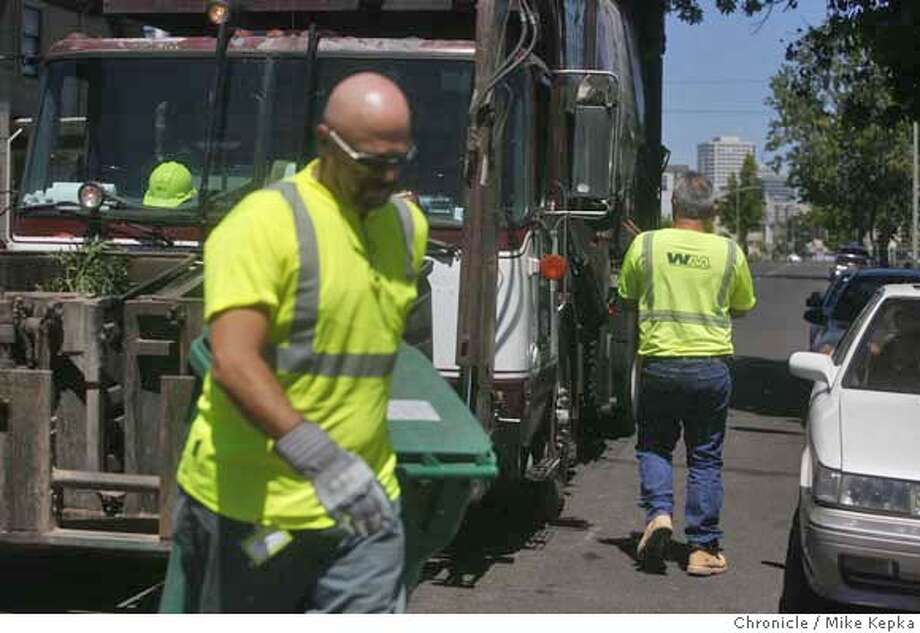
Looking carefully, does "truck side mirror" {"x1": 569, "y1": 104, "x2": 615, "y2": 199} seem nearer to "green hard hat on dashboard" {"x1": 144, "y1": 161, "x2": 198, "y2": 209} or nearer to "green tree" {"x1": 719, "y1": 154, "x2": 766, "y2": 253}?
"green hard hat on dashboard" {"x1": 144, "y1": 161, "x2": 198, "y2": 209}

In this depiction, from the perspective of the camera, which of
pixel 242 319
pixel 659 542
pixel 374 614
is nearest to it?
pixel 242 319

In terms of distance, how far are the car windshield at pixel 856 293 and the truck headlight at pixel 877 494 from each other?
890 cm

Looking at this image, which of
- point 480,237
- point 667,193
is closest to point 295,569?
point 480,237

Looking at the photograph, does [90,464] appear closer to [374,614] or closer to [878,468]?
[374,614]

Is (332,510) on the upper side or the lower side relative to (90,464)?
upper

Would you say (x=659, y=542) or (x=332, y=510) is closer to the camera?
(x=332, y=510)

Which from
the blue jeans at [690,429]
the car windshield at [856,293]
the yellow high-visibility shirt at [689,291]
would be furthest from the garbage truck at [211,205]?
the car windshield at [856,293]

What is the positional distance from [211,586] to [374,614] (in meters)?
0.39

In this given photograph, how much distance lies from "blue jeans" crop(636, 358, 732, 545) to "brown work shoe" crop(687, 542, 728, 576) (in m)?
0.04

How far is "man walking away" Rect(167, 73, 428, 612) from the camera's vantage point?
10.1 feet

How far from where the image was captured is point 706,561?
22.9ft

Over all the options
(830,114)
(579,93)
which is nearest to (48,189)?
(579,93)

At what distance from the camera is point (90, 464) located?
Answer: 16.1 feet

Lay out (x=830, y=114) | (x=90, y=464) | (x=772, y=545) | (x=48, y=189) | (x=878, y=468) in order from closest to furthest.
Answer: (x=90, y=464) < (x=878, y=468) < (x=48, y=189) < (x=772, y=545) < (x=830, y=114)
